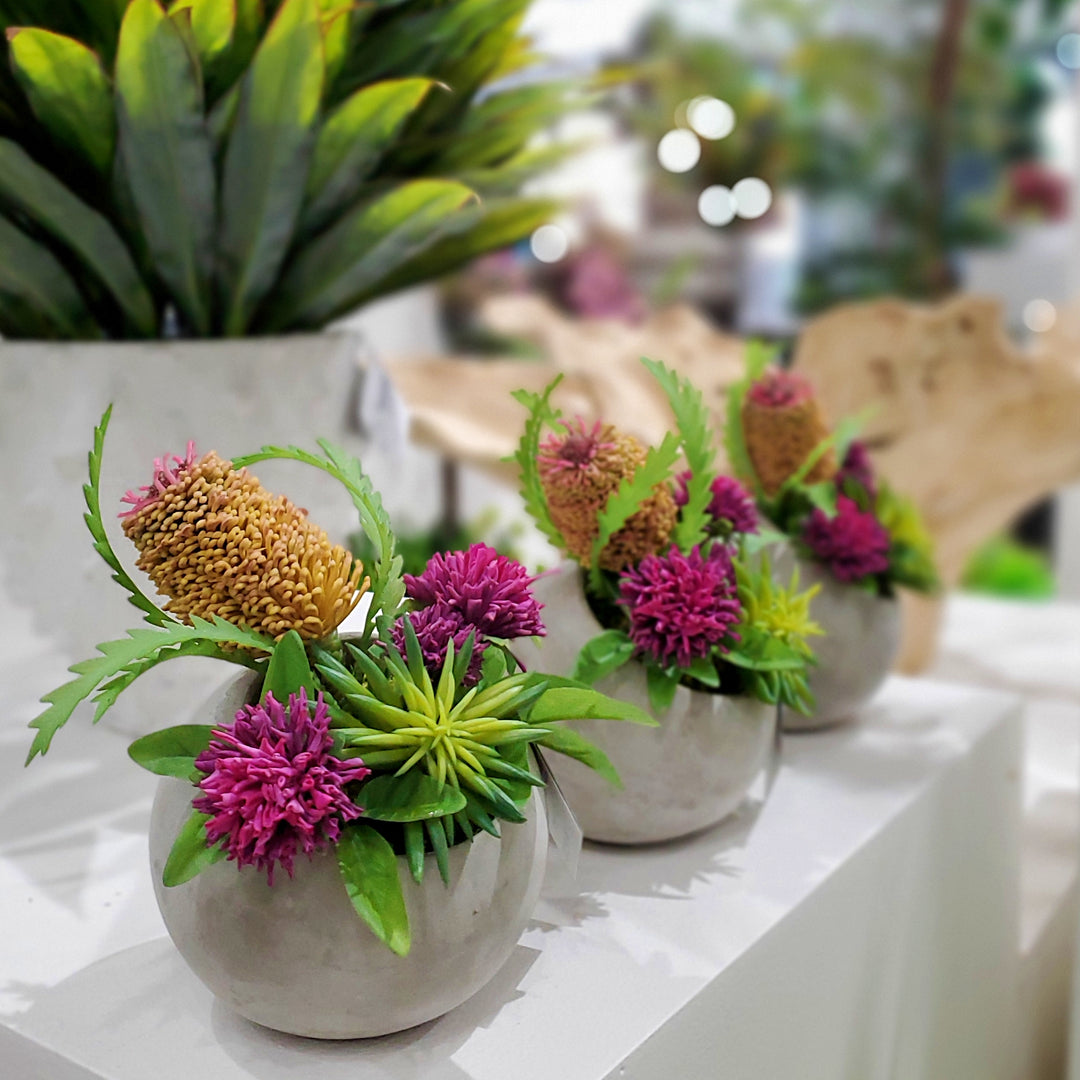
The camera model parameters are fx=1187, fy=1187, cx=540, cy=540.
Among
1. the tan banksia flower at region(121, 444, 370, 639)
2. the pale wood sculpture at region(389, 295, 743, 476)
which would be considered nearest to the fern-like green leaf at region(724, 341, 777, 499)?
the tan banksia flower at region(121, 444, 370, 639)

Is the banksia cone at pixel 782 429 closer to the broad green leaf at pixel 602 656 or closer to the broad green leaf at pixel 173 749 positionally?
the broad green leaf at pixel 602 656

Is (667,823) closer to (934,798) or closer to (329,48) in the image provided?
(934,798)

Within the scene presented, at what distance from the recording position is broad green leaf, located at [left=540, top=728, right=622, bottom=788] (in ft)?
1.34

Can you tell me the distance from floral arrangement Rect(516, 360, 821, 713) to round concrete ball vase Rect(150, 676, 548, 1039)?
5.1 inches

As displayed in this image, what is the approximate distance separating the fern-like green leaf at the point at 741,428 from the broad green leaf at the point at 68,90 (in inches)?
13.8

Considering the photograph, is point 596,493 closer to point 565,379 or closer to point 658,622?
point 658,622

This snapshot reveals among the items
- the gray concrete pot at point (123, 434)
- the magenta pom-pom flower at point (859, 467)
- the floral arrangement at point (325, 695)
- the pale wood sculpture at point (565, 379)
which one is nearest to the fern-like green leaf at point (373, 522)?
the floral arrangement at point (325, 695)

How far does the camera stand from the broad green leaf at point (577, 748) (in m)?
0.41

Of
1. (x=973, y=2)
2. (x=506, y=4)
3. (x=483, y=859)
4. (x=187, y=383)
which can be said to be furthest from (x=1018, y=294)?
(x=483, y=859)

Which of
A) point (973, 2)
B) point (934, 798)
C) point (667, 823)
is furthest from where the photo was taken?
point (973, 2)

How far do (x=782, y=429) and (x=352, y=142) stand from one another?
28 cm

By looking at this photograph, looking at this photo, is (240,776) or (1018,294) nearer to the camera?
(240,776)

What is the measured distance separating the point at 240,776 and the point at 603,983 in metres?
0.17

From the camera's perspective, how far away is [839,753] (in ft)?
2.17
